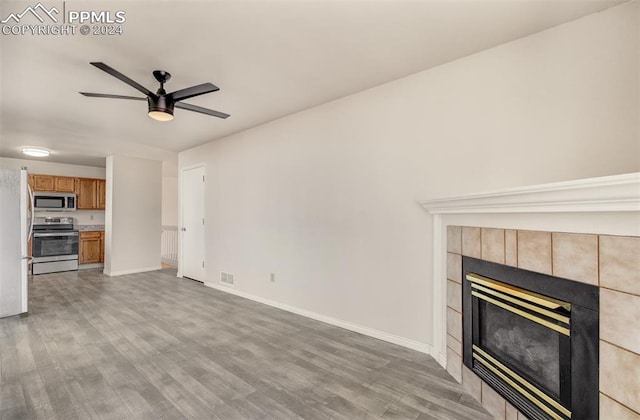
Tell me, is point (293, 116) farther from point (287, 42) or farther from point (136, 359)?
point (136, 359)

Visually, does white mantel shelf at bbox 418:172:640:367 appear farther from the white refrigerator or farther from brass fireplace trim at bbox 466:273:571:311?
the white refrigerator

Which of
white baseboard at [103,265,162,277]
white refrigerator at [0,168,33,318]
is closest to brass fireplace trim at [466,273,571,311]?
white refrigerator at [0,168,33,318]

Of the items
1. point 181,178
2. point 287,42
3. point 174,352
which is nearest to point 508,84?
point 287,42

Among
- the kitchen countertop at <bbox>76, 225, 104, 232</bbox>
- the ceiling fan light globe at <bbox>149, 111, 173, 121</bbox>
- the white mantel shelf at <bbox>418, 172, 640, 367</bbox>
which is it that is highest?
the ceiling fan light globe at <bbox>149, 111, 173, 121</bbox>

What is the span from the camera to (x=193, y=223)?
548 cm

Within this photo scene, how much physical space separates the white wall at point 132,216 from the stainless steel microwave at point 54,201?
4.18ft

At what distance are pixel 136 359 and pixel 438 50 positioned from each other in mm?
3564

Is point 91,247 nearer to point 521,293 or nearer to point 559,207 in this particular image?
point 521,293

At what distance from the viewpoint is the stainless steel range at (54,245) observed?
5.88 meters

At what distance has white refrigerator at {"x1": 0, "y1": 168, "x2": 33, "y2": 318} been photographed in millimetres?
3439

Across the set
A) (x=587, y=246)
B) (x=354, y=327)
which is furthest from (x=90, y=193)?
(x=587, y=246)

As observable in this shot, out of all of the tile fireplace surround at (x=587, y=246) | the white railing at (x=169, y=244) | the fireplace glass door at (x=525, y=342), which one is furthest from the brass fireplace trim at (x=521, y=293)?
the white railing at (x=169, y=244)

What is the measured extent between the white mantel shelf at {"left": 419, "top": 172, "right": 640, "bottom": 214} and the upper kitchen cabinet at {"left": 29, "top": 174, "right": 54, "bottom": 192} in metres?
8.16

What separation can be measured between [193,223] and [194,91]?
11.8 feet
